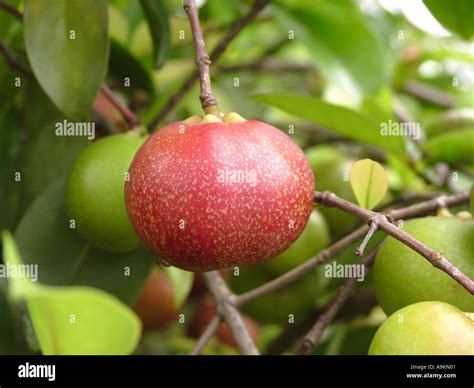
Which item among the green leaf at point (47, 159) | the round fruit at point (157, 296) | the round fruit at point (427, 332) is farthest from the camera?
the round fruit at point (157, 296)

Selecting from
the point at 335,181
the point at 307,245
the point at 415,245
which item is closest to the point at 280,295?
the point at 307,245

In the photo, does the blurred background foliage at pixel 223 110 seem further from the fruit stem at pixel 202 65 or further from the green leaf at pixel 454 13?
the fruit stem at pixel 202 65

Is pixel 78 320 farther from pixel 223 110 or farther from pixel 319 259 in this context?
pixel 223 110

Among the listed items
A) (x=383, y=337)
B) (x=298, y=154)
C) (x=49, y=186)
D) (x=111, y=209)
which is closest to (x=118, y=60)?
(x=49, y=186)

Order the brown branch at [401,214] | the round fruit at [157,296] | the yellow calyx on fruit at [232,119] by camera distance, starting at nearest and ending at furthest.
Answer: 1. the yellow calyx on fruit at [232,119]
2. the brown branch at [401,214]
3. the round fruit at [157,296]

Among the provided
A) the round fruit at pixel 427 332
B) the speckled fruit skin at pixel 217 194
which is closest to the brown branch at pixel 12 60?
the speckled fruit skin at pixel 217 194

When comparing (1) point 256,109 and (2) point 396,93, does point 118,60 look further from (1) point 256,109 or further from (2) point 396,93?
(2) point 396,93
